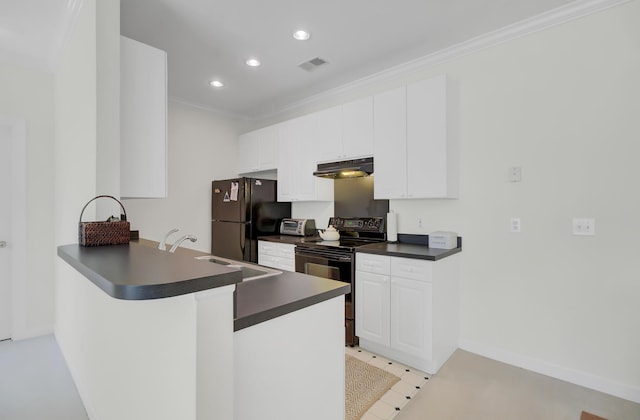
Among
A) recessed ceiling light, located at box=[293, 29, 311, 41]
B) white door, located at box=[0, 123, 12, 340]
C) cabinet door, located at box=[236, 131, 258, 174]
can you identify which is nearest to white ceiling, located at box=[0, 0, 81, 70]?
white door, located at box=[0, 123, 12, 340]

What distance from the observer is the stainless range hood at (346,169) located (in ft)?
10.6

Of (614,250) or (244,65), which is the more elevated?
(244,65)

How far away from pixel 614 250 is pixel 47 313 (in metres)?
5.00

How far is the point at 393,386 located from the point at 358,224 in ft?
5.60

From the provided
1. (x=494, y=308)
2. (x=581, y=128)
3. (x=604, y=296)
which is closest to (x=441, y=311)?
(x=494, y=308)

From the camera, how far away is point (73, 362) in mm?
2395

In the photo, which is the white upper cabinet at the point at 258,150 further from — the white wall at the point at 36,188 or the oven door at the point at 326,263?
the white wall at the point at 36,188

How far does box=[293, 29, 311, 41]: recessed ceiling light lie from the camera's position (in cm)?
260

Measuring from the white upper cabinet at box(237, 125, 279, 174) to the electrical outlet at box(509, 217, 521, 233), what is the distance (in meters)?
2.78

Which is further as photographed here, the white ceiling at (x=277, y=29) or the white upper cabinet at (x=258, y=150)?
the white upper cabinet at (x=258, y=150)

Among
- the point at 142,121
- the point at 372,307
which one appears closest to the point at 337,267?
the point at 372,307

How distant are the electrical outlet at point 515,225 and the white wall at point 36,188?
14.4 ft

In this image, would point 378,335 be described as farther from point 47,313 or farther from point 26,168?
point 26,168

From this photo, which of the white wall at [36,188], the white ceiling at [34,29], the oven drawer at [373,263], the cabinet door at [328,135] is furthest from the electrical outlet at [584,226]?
the white wall at [36,188]
